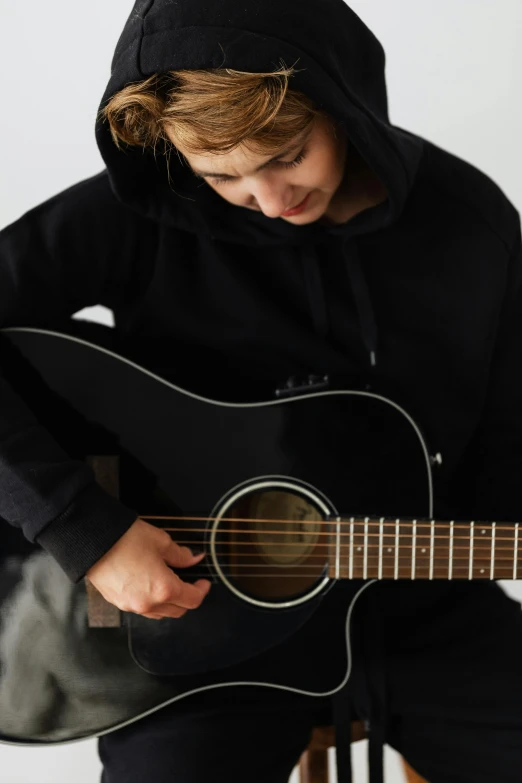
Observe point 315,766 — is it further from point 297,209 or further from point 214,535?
point 297,209

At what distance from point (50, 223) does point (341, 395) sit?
17.4 inches

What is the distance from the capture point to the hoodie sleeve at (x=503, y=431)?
124cm

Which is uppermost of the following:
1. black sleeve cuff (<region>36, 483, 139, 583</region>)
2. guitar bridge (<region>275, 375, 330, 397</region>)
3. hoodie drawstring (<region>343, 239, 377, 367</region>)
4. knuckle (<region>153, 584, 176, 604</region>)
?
hoodie drawstring (<region>343, 239, 377, 367</region>)

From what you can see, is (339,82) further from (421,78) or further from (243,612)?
(421,78)

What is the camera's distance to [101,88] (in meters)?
1.57

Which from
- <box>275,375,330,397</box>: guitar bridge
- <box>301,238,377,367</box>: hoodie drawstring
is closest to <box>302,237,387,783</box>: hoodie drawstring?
<box>301,238,377,367</box>: hoodie drawstring

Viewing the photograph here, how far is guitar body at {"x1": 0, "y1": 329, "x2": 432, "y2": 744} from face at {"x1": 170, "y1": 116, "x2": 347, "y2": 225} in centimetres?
26

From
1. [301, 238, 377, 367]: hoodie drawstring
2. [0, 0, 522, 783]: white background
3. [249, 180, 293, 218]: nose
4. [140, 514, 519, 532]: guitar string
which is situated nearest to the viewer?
[249, 180, 293, 218]: nose

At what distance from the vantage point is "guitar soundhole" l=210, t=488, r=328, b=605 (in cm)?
110

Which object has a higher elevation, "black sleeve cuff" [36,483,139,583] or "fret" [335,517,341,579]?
"black sleeve cuff" [36,483,139,583]

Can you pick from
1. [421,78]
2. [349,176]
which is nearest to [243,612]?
[349,176]

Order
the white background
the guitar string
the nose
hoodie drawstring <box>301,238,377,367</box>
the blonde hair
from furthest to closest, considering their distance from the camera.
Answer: the white background → hoodie drawstring <box>301,238,377,367</box> → the guitar string → the nose → the blonde hair

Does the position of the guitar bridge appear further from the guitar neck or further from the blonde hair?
the blonde hair

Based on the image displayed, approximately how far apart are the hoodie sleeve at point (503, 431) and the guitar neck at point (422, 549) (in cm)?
22
